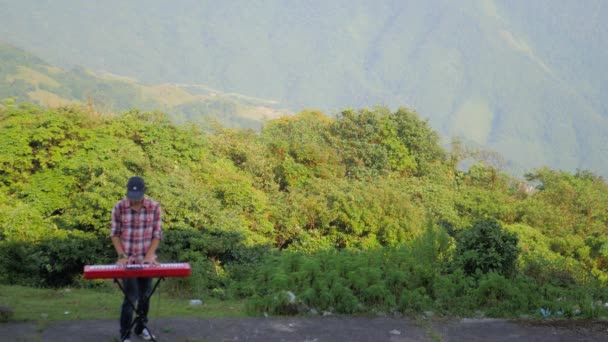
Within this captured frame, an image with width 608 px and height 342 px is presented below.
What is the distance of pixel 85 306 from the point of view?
9.05m

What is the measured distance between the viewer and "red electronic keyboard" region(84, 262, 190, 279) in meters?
5.92

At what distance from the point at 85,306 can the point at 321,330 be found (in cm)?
357

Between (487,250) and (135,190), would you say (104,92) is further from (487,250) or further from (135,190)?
(135,190)

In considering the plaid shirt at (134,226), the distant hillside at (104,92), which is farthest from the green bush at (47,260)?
the distant hillside at (104,92)

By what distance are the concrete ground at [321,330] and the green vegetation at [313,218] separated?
53 cm

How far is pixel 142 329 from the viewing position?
6.79m

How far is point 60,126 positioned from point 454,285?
17667mm

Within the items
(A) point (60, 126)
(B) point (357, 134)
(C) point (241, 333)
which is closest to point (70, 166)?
(A) point (60, 126)

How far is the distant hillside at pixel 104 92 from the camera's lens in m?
113

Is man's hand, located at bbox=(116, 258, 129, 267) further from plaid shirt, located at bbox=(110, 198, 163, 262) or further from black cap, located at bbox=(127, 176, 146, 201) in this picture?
black cap, located at bbox=(127, 176, 146, 201)

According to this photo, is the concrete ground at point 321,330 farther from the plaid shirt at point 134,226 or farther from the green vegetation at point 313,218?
the plaid shirt at point 134,226

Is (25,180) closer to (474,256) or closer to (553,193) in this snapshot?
(474,256)

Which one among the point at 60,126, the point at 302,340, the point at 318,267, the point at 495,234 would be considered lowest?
the point at 302,340

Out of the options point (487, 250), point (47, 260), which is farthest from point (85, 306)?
point (47, 260)
